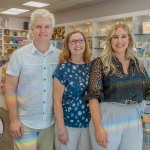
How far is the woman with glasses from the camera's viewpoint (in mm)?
1703

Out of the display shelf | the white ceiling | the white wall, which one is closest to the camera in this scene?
the white wall

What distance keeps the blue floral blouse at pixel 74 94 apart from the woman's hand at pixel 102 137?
0.18 meters

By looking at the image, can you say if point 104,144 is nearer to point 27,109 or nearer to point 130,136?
point 130,136

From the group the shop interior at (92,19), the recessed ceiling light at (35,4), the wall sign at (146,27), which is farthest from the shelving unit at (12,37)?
the wall sign at (146,27)

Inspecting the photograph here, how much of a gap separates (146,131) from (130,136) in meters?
0.51

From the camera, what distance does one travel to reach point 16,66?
5.46 ft

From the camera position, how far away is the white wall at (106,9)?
682 cm

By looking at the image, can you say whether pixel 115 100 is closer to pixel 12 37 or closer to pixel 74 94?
pixel 74 94

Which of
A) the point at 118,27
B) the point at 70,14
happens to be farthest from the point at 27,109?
the point at 70,14

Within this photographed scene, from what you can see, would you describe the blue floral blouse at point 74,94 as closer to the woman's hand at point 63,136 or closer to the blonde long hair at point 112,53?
the woman's hand at point 63,136

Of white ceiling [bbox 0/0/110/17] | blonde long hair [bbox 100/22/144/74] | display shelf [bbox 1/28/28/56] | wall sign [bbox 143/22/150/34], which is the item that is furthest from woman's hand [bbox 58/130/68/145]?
display shelf [bbox 1/28/28/56]

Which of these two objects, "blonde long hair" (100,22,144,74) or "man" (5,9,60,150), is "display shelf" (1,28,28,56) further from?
"blonde long hair" (100,22,144,74)

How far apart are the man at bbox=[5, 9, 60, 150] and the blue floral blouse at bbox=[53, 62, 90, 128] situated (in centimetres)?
9

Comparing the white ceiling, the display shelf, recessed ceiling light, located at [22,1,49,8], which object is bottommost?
the display shelf
